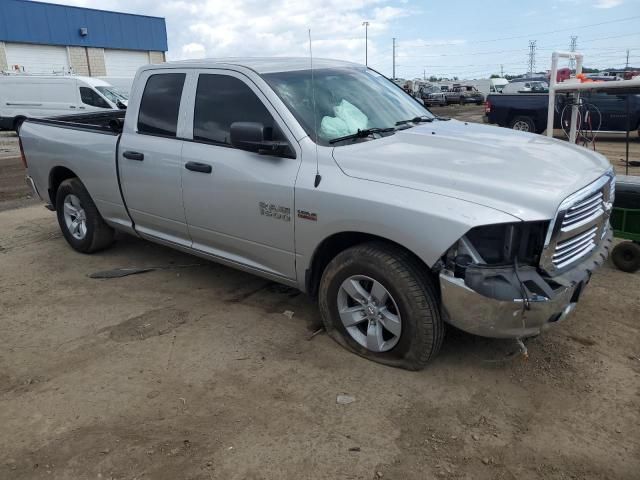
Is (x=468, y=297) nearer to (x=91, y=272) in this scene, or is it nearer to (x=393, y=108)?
(x=393, y=108)

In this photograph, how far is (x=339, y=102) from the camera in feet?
13.4

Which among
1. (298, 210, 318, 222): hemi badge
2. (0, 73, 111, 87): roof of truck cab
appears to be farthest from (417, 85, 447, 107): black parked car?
(298, 210, 318, 222): hemi badge

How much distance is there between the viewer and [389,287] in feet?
10.8

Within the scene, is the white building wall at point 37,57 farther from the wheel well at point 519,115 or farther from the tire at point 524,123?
the tire at point 524,123

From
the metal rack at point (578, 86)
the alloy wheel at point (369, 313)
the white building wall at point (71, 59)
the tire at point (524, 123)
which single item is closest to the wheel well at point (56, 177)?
the alloy wheel at point (369, 313)

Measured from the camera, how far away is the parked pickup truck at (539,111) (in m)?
14.8

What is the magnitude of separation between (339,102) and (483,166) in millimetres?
1324

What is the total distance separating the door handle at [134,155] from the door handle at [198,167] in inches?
24.9

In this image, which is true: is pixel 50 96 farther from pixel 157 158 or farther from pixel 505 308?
pixel 505 308

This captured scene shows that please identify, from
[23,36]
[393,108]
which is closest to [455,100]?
[23,36]

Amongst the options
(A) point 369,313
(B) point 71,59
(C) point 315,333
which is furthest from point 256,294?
(B) point 71,59

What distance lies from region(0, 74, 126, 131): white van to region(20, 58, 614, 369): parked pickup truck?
17005mm

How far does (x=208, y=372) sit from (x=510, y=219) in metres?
2.11

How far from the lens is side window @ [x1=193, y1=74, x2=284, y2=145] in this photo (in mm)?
3926
